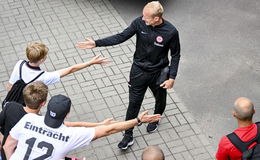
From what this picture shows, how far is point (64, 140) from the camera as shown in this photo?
173 inches

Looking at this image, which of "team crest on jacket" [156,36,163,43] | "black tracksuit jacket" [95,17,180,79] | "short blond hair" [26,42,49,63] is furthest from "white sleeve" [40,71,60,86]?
"team crest on jacket" [156,36,163,43]

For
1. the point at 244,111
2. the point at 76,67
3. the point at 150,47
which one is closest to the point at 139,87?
the point at 150,47

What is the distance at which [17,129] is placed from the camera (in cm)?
450

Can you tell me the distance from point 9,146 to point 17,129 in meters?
0.32

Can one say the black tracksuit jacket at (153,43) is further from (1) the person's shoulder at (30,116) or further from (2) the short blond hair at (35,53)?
(1) the person's shoulder at (30,116)

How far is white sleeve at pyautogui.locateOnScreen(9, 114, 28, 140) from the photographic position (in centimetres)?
446

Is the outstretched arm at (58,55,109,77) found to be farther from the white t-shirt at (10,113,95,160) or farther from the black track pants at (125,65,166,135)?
the white t-shirt at (10,113,95,160)

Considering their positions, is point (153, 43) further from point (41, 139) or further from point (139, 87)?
point (41, 139)

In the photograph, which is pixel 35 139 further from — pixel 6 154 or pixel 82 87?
pixel 82 87

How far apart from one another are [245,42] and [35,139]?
6020 millimetres

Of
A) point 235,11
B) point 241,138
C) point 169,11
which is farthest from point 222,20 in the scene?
point 241,138

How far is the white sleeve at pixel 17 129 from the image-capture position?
4464 mm

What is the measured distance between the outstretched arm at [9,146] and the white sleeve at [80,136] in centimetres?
64

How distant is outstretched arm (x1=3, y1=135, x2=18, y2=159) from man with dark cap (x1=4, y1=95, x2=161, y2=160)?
0.22 feet
